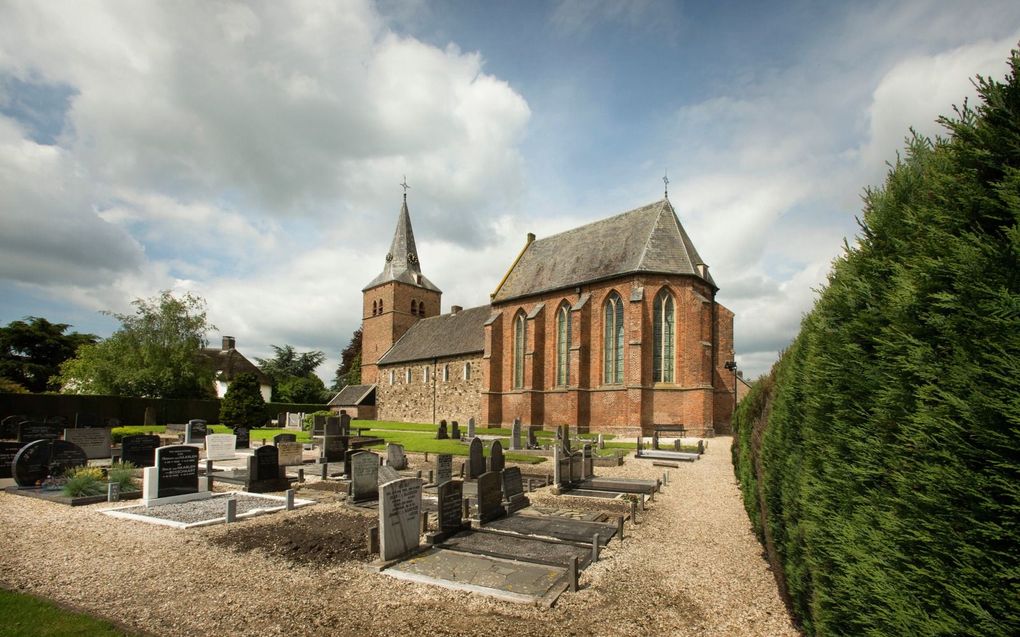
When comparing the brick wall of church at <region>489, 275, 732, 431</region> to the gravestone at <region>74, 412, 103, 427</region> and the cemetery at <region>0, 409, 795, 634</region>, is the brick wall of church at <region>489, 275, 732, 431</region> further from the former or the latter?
the gravestone at <region>74, 412, 103, 427</region>

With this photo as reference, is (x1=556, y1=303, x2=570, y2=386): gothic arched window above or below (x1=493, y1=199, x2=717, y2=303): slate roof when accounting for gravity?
below

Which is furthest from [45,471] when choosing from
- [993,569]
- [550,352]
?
[550,352]

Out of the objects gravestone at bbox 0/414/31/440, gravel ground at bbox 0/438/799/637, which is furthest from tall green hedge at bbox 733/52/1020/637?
gravestone at bbox 0/414/31/440

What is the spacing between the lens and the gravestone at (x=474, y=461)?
14.3m

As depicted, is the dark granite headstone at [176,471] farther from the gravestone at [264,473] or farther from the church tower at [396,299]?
the church tower at [396,299]

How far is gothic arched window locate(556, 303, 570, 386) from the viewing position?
109ft

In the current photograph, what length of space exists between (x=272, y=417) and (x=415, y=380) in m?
12.4

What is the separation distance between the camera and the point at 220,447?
66.7 ft

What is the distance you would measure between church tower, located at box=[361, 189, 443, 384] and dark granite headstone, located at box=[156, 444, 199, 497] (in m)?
36.8

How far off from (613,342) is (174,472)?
23348mm

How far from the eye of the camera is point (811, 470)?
462cm

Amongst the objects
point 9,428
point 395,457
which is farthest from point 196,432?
point 395,457

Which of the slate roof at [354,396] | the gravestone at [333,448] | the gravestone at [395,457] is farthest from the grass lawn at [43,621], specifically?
the slate roof at [354,396]

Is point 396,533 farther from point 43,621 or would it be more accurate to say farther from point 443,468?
point 443,468
